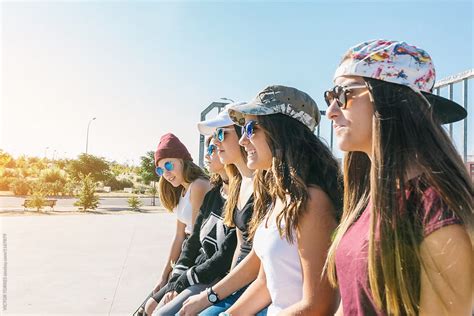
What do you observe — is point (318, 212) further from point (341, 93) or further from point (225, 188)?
point (225, 188)

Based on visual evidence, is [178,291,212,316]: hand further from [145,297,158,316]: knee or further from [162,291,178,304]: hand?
[145,297,158,316]: knee

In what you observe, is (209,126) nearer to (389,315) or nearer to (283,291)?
(283,291)

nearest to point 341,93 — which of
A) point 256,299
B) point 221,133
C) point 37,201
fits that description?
point 256,299

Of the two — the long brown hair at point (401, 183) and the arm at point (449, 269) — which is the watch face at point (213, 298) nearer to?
the long brown hair at point (401, 183)

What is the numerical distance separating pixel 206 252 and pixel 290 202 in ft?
4.72

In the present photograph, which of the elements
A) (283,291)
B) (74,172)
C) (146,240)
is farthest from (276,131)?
(74,172)

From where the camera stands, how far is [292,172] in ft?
6.72

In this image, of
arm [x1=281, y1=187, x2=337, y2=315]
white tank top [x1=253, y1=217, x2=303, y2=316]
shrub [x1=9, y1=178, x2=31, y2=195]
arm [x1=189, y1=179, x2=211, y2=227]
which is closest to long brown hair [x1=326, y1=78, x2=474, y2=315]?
arm [x1=281, y1=187, x2=337, y2=315]

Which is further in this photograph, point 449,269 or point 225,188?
point 225,188

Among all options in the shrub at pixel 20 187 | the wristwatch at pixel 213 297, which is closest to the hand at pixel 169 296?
the wristwatch at pixel 213 297

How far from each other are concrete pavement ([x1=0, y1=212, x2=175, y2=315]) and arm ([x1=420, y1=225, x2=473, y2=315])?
4.10 metres

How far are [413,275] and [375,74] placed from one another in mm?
627

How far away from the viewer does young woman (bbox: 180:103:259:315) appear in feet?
8.68

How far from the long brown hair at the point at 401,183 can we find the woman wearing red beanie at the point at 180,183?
2687mm
